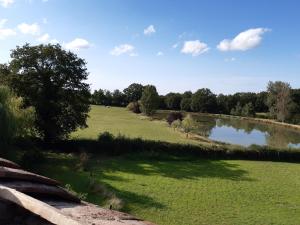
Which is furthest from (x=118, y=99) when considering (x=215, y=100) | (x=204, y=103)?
(x=215, y=100)

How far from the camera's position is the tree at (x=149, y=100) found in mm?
94562

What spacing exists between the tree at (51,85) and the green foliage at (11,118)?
6.33 m

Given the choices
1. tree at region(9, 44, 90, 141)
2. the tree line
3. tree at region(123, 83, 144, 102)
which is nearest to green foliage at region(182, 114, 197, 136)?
tree at region(9, 44, 90, 141)

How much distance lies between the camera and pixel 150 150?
133ft

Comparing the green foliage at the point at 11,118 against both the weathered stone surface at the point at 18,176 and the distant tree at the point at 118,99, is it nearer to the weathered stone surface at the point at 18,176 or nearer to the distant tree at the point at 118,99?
the weathered stone surface at the point at 18,176

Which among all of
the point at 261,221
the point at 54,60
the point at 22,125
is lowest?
the point at 261,221

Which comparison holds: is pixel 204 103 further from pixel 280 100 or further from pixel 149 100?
pixel 149 100

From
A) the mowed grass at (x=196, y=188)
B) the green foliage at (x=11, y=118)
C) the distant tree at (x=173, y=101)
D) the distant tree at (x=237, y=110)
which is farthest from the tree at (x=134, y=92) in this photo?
the green foliage at (x=11, y=118)

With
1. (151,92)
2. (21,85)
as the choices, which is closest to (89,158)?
(21,85)

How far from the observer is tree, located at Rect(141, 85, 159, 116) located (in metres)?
94.6

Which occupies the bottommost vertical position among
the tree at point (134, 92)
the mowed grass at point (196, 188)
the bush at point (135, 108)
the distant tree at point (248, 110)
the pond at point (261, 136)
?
the mowed grass at point (196, 188)

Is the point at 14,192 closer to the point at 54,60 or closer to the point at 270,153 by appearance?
the point at 54,60

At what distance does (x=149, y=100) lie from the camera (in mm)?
94938

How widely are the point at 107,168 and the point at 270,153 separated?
2045cm
